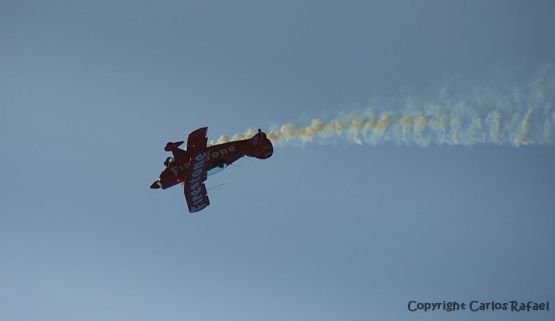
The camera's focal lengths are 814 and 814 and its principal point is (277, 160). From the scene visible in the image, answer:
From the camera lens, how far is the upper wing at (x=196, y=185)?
6034 cm

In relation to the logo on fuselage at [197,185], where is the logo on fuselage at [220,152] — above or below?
above

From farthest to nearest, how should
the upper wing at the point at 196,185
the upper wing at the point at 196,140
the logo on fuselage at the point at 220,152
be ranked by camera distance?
1. the logo on fuselage at the point at 220,152
2. the upper wing at the point at 196,140
3. the upper wing at the point at 196,185

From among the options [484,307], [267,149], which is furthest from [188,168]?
[484,307]

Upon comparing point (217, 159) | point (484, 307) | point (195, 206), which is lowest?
point (484, 307)

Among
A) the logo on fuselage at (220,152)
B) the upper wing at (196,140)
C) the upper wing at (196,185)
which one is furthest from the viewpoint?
the logo on fuselage at (220,152)

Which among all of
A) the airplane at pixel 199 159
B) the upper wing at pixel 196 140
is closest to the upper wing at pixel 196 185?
the airplane at pixel 199 159

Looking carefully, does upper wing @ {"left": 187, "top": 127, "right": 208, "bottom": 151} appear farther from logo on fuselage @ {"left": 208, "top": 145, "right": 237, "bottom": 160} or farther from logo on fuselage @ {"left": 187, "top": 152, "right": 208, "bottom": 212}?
logo on fuselage @ {"left": 187, "top": 152, "right": 208, "bottom": 212}

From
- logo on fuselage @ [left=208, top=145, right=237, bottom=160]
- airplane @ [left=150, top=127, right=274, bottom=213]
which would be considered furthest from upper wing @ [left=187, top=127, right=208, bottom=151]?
logo on fuselage @ [left=208, top=145, right=237, bottom=160]

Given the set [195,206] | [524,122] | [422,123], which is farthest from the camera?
[195,206]

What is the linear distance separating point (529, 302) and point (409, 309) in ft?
26.7

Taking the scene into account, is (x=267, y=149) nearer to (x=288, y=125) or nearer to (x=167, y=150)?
(x=288, y=125)

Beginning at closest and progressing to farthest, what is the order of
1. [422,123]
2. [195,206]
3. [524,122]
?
[524,122], [422,123], [195,206]

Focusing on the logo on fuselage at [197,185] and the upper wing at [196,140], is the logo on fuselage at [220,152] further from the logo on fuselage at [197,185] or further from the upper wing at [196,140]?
the logo on fuselage at [197,185]

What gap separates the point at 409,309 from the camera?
56.7 metres
